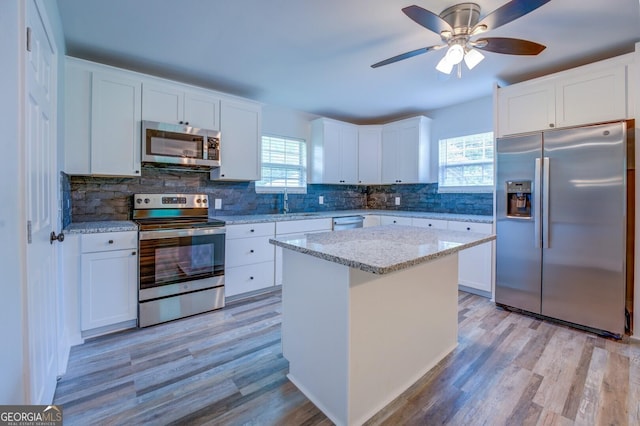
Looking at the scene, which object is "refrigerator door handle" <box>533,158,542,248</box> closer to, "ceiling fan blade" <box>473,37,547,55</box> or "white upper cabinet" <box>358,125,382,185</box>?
"ceiling fan blade" <box>473,37,547,55</box>

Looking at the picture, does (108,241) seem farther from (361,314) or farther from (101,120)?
(361,314)

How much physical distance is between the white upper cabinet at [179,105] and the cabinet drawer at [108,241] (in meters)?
1.13

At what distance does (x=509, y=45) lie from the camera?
187cm

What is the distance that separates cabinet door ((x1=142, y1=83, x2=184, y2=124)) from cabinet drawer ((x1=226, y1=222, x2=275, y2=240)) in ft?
3.98

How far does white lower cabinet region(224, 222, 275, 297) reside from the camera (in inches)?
121

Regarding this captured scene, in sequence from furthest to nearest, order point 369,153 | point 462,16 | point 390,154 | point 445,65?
1. point 369,153
2. point 390,154
3. point 445,65
4. point 462,16

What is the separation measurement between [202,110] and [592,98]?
364 centimetres

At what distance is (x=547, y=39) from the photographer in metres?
2.32

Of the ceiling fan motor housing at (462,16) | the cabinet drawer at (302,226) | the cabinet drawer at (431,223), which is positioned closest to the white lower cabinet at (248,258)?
the cabinet drawer at (302,226)

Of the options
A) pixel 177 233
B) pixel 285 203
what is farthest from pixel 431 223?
pixel 177 233

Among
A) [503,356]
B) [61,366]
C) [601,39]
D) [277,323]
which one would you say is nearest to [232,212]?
[277,323]

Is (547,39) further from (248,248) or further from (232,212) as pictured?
(232,212)

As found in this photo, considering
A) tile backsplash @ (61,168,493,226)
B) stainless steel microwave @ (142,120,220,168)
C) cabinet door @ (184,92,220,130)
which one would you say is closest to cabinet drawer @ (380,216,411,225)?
tile backsplash @ (61,168,493,226)

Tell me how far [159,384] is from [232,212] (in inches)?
85.3
